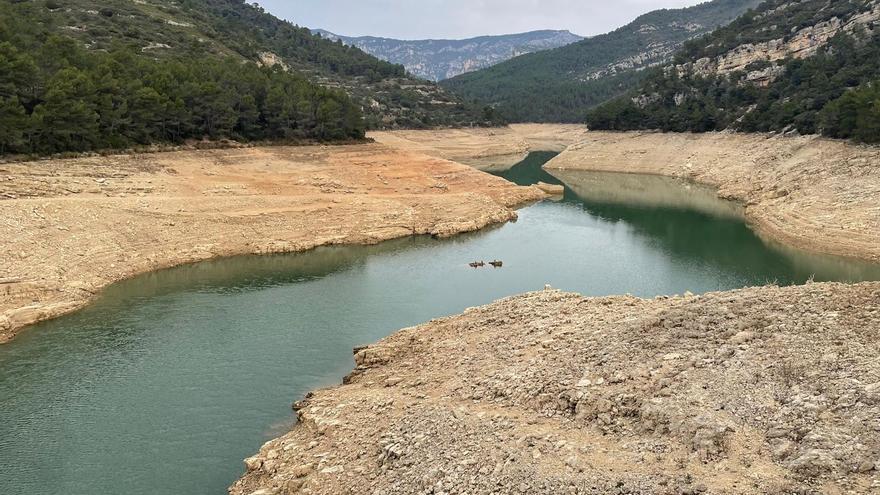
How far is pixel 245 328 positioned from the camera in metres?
25.0

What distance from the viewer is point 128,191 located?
119ft

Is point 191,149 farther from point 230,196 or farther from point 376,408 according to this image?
point 376,408

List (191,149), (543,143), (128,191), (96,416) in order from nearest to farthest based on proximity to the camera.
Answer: (96,416) < (128,191) < (191,149) < (543,143)

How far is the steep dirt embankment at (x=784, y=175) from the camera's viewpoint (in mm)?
37188

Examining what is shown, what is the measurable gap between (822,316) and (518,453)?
7.62 meters

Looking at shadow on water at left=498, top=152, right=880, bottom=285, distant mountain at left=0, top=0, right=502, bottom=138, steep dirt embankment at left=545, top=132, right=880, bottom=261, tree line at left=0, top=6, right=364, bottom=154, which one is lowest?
shadow on water at left=498, top=152, right=880, bottom=285

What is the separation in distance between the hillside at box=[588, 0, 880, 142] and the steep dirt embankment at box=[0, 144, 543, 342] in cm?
2967

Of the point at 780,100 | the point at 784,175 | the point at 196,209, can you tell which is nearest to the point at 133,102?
the point at 196,209

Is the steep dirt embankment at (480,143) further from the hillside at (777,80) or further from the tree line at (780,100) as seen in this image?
the hillside at (777,80)

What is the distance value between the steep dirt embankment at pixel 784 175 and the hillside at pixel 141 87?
34.9 metres

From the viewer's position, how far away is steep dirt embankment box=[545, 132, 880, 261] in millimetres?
37188

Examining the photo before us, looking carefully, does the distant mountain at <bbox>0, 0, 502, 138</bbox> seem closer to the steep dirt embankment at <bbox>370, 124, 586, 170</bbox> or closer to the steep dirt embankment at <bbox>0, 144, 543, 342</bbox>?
the steep dirt embankment at <bbox>370, 124, 586, 170</bbox>

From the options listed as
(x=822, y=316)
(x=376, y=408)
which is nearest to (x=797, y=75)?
Result: (x=822, y=316)

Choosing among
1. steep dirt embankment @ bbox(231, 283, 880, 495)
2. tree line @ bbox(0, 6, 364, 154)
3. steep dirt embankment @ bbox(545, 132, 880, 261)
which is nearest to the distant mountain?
tree line @ bbox(0, 6, 364, 154)
